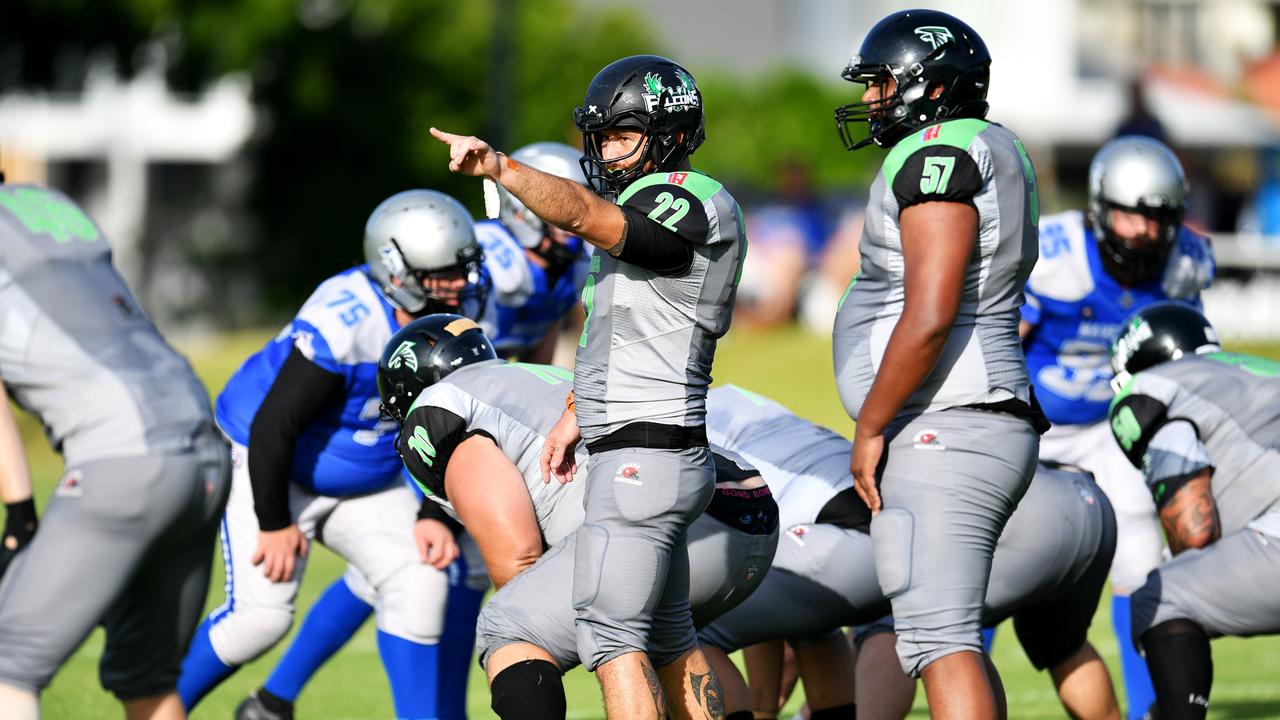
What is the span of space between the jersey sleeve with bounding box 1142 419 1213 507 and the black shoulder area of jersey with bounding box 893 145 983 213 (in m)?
1.31

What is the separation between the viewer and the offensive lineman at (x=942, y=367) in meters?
3.95

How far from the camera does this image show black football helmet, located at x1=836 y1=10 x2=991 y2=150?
4270 mm

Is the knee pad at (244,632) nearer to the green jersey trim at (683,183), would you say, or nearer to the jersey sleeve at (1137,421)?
the green jersey trim at (683,183)

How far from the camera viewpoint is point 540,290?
6.48m

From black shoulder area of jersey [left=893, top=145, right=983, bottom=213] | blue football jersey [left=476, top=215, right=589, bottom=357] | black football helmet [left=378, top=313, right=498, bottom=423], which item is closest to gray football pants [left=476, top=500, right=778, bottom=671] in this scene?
black football helmet [left=378, top=313, right=498, bottom=423]

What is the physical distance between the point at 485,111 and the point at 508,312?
2236 cm

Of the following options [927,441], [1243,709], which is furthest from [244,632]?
[1243,709]

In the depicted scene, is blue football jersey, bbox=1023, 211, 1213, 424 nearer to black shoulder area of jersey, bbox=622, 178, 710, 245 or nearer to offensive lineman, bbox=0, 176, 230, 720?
black shoulder area of jersey, bbox=622, 178, 710, 245

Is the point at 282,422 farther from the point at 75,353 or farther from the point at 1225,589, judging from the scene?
the point at 1225,589

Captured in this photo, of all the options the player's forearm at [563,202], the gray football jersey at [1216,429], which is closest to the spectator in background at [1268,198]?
the gray football jersey at [1216,429]

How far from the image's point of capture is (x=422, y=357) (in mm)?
4688

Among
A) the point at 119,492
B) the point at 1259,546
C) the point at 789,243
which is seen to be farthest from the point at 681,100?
the point at 789,243

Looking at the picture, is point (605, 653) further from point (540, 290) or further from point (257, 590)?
point (540, 290)

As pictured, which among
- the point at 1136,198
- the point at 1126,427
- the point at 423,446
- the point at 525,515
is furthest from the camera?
the point at 1136,198
